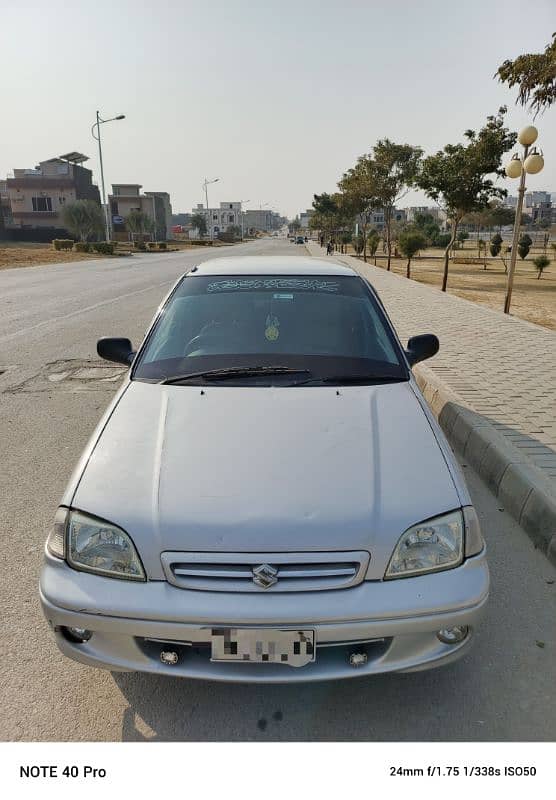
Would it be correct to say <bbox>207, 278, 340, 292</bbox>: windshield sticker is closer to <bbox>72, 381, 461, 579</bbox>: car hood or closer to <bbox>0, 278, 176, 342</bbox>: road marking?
<bbox>72, 381, 461, 579</bbox>: car hood

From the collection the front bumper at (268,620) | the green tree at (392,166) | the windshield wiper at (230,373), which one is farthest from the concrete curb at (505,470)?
the green tree at (392,166)

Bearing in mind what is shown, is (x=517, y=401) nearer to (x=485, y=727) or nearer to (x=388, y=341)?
(x=388, y=341)

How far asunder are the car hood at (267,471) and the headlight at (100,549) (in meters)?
0.04

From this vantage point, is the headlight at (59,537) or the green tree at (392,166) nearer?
the headlight at (59,537)

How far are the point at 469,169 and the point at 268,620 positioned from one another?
1951 cm

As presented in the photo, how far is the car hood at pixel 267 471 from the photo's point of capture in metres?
1.96

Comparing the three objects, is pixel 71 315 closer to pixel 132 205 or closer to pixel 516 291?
pixel 516 291

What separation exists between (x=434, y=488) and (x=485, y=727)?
89 cm

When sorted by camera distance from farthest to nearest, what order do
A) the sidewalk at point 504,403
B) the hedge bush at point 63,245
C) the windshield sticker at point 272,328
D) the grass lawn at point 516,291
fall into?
the hedge bush at point 63,245, the grass lawn at point 516,291, the sidewalk at point 504,403, the windshield sticker at point 272,328

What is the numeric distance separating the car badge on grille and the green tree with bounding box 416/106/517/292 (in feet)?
63.5

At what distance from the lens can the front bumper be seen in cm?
187

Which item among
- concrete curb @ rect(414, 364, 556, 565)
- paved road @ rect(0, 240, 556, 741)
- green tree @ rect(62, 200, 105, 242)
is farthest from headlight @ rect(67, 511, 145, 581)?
green tree @ rect(62, 200, 105, 242)

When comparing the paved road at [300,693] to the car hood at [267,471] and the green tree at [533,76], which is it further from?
the green tree at [533,76]

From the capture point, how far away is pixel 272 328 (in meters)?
3.31
